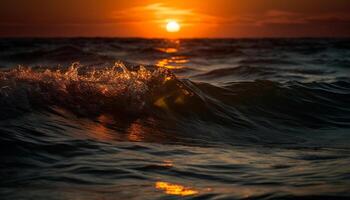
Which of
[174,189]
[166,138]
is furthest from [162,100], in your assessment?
[174,189]

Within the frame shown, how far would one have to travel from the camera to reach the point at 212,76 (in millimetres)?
15602

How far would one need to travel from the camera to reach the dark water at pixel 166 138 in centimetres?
379

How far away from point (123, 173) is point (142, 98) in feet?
12.6

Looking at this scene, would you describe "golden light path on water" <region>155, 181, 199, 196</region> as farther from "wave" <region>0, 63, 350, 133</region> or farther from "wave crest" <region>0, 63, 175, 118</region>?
"wave crest" <region>0, 63, 175, 118</region>

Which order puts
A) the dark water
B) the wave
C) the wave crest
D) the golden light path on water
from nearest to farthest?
the golden light path on water, the dark water, the wave crest, the wave

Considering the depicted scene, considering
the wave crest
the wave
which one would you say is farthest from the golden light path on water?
the wave crest

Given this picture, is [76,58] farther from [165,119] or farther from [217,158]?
[217,158]

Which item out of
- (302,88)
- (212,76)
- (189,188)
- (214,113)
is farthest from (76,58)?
(189,188)

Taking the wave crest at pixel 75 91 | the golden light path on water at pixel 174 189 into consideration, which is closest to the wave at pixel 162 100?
the wave crest at pixel 75 91

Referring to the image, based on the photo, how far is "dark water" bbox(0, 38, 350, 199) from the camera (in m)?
3.79

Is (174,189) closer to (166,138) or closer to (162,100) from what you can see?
(166,138)

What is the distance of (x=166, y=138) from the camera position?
612cm

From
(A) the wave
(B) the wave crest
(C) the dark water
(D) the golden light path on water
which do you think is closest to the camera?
(D) the golden light path on water

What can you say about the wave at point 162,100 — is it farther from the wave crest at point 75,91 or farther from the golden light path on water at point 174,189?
the golden light path on water at point 174,189
